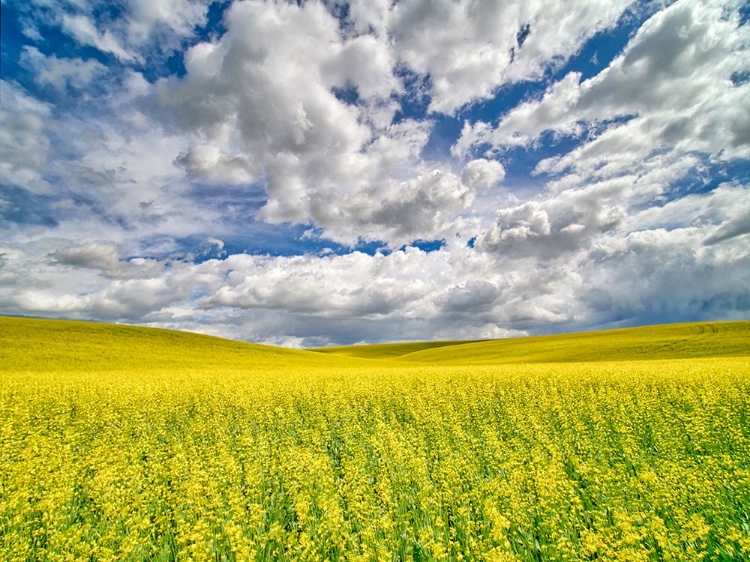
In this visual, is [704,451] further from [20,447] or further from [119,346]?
[119,346]

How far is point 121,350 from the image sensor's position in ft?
127

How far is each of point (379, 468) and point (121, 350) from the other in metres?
38.9

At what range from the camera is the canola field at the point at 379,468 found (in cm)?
566

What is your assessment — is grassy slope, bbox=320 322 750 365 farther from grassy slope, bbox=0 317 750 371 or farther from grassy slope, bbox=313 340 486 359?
grassy slope, bbox=313 340 486 359

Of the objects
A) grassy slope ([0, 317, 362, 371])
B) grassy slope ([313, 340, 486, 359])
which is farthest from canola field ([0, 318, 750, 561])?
grassy slope ([313, 340, 486, 359])

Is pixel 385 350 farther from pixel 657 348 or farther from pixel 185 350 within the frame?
pixel 657 348

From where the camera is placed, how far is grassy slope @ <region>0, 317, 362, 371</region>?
3238cm

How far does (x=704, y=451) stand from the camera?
1011 centimetres

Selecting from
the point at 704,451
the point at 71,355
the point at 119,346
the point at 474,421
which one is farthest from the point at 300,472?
the point at 119,346

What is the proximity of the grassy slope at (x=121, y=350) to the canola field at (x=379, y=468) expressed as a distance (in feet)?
46.7

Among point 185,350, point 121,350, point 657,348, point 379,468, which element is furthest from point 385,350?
point 379,468

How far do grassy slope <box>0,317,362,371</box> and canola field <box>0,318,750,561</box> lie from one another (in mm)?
14239

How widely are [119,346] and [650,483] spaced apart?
150 feet

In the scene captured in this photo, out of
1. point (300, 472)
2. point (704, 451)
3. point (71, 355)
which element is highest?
point (71, 355)
